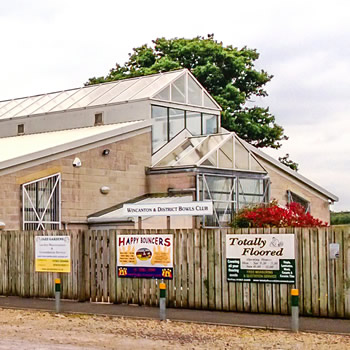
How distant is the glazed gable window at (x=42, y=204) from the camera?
34156 millimetres

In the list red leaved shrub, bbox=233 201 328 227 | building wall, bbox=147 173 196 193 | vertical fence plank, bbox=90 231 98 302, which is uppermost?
building wall, bbox=147 173 196 193

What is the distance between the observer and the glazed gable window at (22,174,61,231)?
34.2 m

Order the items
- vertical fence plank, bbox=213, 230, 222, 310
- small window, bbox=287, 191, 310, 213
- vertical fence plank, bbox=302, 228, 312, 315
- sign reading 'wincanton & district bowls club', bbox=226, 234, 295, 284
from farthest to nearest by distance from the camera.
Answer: small window, bbox=287, 191, 310, 213 → vertical fence plank, bbox=213, 230, 222, 310 → sign reading 'wincanton & district bowls club', bbox=226, 234, 295, 284 → vertical fence plank, bbox=302, 228, 312, 315

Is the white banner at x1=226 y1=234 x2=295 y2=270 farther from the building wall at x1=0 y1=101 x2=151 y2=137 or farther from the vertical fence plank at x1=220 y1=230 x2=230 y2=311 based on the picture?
the building wall at x1=0 y1=101 x2=151 y2=137

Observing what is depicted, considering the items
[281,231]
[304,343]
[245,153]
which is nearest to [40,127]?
[245,153]

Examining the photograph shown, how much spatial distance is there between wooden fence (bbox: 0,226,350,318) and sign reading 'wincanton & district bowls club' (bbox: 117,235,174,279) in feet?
0.63

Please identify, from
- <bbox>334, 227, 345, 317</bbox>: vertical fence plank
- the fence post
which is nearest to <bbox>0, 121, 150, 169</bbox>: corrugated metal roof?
the fence post

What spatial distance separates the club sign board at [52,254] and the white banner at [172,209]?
5.63m

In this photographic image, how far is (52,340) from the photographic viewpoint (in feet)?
51.2

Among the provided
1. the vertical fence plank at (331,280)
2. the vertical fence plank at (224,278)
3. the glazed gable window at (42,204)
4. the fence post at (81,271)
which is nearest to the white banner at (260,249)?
the vertical fence plank at (224,278)

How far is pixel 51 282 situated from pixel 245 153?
19.0 meters

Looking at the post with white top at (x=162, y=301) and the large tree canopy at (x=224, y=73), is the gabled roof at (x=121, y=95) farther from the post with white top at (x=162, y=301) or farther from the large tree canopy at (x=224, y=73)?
the post with white top at (x=162, y=301)

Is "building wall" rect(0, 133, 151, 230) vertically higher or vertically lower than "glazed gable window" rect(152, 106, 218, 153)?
lower

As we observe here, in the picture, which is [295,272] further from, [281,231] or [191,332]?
[191,332]
